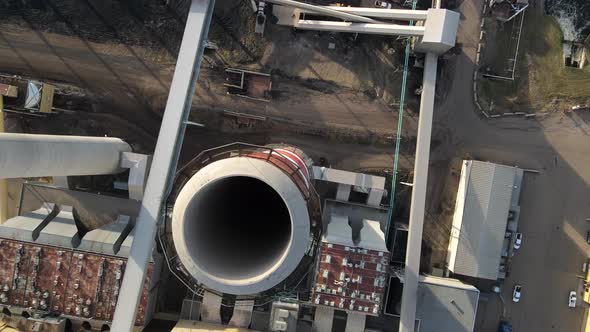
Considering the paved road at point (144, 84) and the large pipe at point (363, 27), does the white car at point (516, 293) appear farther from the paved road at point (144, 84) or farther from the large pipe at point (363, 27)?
the large pipe at point (363, 27)

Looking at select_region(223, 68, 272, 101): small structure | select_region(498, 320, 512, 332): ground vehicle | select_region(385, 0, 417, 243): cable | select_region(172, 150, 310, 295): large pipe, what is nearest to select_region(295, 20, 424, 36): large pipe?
select_region(385, 0, 417, 243): cable

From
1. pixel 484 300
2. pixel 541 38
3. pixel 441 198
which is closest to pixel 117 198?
pixel 441 198

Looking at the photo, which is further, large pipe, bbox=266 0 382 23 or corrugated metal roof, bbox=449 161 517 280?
corrugated metal roof, bbox=449 161 517 280

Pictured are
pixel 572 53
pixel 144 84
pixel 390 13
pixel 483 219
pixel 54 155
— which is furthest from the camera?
pixel 572 53

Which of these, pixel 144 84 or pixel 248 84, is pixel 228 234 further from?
pixel 144 84

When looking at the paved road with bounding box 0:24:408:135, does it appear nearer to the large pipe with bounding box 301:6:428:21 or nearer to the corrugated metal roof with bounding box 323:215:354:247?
the large pipe with bounding box 301:6:428:21

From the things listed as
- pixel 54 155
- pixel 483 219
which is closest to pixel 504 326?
pixel 483 219

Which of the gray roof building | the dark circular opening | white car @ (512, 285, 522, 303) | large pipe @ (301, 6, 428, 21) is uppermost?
large pipe @ (301, 6, 428, 21)

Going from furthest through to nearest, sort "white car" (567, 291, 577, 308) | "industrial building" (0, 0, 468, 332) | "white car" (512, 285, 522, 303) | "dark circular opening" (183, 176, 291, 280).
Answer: "white car" (567, 291, 577, 308) → "white car" (512, 285, 522, 303) → "industrial building" (0, 0, 468, 332) → "dark circular opening" (183, 176, 291, 280)
